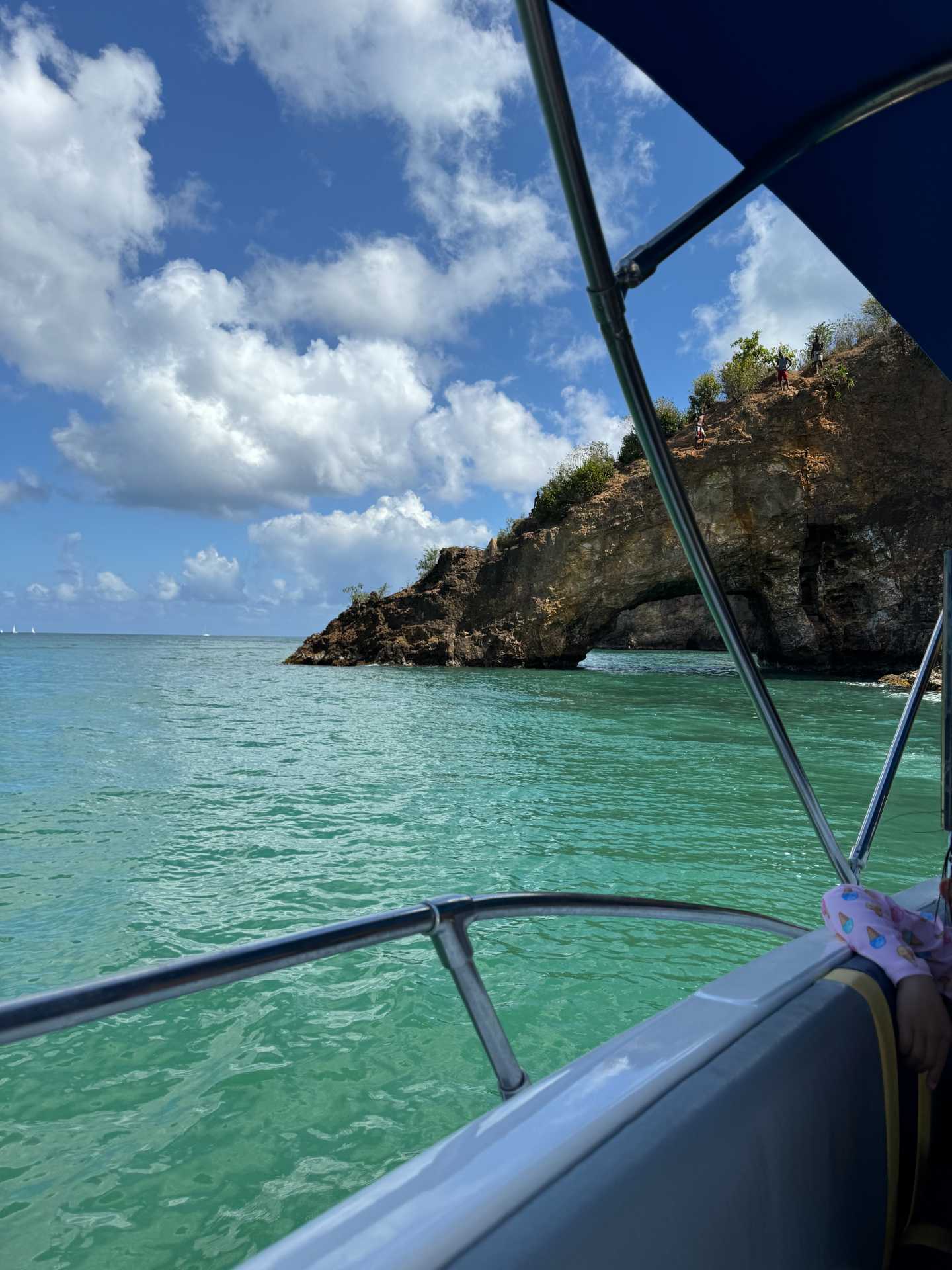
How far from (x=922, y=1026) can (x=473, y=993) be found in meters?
0.65

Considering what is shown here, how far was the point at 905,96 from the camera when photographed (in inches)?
52.1

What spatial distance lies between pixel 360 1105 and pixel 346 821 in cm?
372

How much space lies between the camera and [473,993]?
0.98 metres

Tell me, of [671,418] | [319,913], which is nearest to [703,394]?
[671,418]

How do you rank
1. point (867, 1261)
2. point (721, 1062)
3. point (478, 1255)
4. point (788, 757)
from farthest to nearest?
point (788, 757) < point (867, 1261) < point (721, 1062) < point (478, 1255)

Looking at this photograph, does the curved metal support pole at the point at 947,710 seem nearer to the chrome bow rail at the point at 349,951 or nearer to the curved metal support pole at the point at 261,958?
the chrome bow rail at the point at 349,951

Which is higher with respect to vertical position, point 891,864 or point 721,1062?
point 721,1062

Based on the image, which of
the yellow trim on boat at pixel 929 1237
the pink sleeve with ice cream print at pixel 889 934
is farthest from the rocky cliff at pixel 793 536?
the yellow trim on boat at pixel 929 1237

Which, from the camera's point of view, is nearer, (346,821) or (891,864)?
(891,864)

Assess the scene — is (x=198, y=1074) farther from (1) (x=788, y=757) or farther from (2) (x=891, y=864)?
(2) (x=891, y=864)

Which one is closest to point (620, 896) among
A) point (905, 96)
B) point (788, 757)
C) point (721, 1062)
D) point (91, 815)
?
point (721, 1062)

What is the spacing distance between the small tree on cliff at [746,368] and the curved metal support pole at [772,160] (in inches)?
1013

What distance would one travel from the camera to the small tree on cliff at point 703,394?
29000mm

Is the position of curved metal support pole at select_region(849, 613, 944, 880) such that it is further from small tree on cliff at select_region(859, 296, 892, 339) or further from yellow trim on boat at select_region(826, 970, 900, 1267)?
small tree on cliff at select_region(859, 296, 892, 339)
